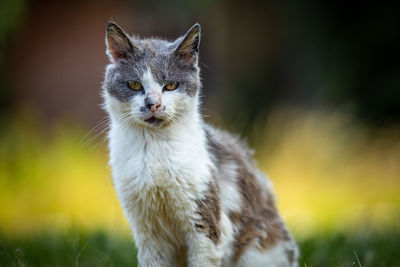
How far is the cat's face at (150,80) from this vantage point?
3.11 meters

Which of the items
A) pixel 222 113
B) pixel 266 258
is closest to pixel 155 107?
pixel 266 258

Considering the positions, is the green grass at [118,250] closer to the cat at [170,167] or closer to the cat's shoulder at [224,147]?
the cat at [170,167]

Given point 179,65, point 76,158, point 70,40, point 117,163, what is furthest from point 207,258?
point 70,40

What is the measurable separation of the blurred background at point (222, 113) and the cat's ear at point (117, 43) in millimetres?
2196

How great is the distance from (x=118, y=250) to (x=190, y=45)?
205 centimetres

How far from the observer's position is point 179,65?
332cm

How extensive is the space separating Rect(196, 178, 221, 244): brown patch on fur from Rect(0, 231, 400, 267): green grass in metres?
0.97

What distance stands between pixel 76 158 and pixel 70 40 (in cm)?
264

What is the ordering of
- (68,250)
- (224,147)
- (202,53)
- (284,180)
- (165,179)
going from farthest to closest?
(202,53) < (284,180) < (68,250) < (224,147) < (165,179)

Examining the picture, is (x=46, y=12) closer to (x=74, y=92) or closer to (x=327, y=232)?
(x=74, y=92)

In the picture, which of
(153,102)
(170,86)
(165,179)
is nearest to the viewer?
(153,102)

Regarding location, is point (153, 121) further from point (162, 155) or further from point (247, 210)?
point (247, 210)

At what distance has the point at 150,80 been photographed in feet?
10.3

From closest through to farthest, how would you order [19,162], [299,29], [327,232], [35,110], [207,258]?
1. [207,258]
2. [327,232]
3. [19,162]
4. [35,110]
5. [299,29]
